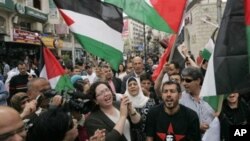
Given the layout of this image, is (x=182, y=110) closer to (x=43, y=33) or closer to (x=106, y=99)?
(x=106, y=99)

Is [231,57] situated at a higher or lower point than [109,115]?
higher

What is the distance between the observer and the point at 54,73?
5.67 meters

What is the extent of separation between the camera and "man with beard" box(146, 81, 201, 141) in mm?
3656

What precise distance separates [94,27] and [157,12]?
900mm

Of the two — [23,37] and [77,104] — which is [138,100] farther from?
[23,37]

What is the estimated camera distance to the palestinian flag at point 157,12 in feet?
16.3

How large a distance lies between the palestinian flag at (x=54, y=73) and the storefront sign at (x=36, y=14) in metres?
20.6

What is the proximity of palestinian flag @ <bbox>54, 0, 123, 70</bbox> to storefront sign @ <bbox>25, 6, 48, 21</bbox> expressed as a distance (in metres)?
21.6

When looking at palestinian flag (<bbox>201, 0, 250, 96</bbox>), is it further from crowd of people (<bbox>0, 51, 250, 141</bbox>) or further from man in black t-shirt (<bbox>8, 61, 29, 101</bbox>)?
man in black t-shirt (<bbox>8, 61, 29, 101</bbox>)

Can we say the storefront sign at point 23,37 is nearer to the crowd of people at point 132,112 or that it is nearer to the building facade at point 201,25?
the building facade at point 201,25

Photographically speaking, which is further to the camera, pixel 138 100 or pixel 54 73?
pixel 54 73

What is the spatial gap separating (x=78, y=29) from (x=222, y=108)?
1978 millimetres

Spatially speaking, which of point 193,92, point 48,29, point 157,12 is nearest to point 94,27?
point 157,12

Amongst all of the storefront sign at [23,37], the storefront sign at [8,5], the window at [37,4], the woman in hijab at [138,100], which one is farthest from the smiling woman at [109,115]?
the window at [37,4]
